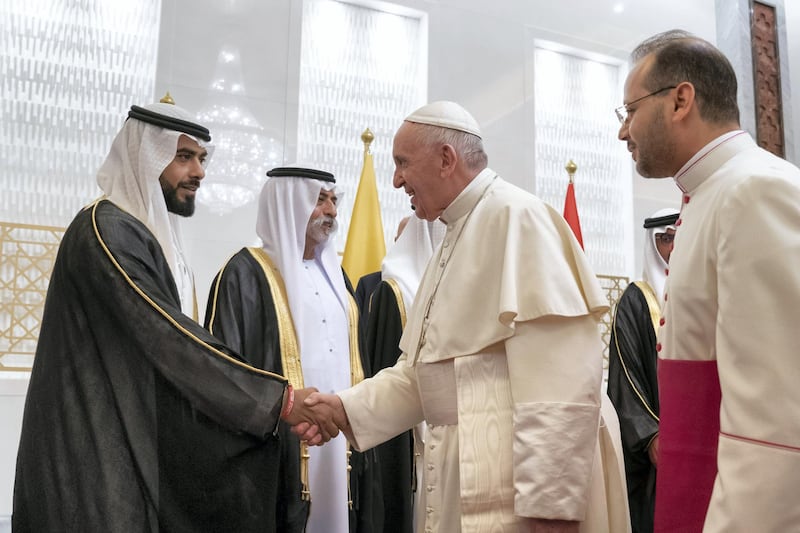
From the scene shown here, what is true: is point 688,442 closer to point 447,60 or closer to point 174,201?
point 174,201

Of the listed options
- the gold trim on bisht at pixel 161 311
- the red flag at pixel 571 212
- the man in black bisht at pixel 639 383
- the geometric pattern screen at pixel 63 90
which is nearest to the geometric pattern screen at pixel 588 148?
the red flag at pixel 571 212

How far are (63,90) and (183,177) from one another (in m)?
3.92

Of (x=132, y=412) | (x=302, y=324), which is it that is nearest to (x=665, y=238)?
(x=302, y=324)

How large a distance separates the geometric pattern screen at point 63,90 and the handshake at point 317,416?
441cm

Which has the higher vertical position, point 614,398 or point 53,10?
point 53,10

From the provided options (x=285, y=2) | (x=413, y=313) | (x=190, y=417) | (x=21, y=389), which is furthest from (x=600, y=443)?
(x=285, y=2)

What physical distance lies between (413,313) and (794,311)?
1.37 metres

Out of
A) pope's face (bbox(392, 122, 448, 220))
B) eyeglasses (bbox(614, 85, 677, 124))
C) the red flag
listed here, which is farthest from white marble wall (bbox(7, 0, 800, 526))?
eyeglasses (bbox(614, 85, 677, 124))

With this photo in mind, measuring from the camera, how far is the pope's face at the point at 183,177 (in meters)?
3.15

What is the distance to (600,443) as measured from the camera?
2.25m

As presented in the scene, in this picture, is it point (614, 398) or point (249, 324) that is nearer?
point (249, 324)

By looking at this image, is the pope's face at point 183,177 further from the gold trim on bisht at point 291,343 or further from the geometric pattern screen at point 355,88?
the geometric pattern screen at point 355,88

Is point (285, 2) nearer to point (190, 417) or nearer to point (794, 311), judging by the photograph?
point (190, 417)

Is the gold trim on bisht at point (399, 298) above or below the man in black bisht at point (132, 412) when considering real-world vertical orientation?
above
